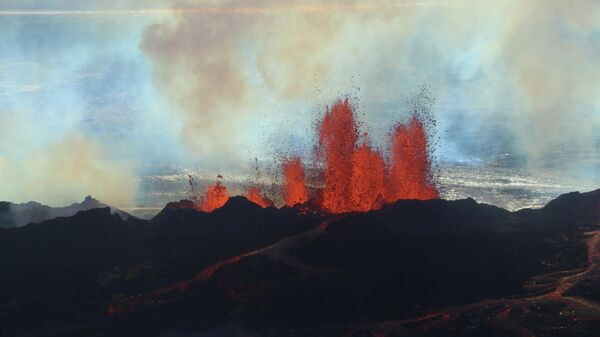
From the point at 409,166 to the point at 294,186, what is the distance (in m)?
14.2

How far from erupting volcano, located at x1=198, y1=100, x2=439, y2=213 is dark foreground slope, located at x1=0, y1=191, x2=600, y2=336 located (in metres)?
10.2

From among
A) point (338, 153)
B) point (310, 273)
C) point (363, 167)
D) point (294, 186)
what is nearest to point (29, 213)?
point (294, 186)

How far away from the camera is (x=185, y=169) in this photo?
12056 cm

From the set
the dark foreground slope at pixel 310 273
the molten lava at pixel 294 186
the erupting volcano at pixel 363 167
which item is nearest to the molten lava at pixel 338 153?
the erupting volcano at pixel 363 167

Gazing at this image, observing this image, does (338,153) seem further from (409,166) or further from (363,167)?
(409,166)

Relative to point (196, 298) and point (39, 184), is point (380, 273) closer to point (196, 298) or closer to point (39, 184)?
point (196, 298)

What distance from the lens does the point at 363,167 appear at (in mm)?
76062

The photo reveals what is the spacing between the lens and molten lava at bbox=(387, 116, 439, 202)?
76625mm

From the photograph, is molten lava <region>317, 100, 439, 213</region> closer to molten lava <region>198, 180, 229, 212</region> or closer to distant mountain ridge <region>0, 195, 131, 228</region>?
molten lava <region>198, 180, 229, 212</region>

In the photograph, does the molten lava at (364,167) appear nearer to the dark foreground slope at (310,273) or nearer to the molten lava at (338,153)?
the molten lava at (338,153)

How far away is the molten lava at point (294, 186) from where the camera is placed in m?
84.4

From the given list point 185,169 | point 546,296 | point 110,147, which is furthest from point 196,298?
point 110,147

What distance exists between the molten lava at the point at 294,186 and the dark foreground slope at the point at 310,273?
17.2 metres

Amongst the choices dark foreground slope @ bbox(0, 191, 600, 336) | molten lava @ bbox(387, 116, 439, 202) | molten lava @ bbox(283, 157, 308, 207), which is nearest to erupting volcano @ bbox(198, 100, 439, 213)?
molten lava @ bbox(387, 116, 439, 202)
